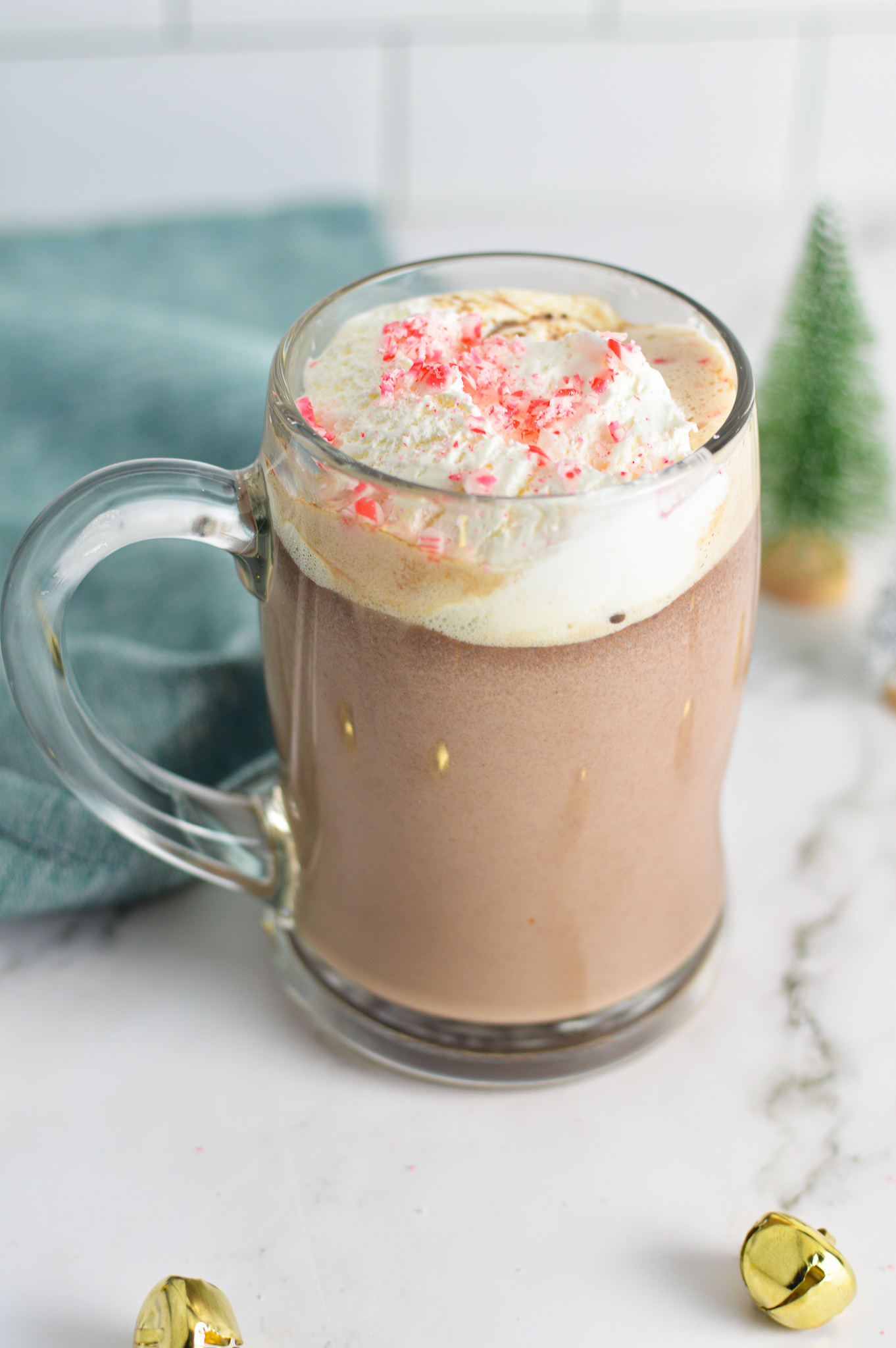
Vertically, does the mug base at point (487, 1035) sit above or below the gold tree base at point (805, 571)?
below

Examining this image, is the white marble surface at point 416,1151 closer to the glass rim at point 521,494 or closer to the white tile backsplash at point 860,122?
the glass rim at point 521,494

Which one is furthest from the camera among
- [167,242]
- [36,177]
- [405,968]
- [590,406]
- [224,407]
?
[36,177]

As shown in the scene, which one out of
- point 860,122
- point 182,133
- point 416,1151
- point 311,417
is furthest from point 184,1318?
point 860,122

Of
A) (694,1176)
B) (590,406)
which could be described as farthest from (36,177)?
(694,1176)

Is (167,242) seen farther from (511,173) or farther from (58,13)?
(511,173)

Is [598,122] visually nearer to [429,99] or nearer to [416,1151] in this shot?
[429,99]

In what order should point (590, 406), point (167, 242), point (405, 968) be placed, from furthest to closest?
point (167, 242), point (405, 968), point (590, 406)

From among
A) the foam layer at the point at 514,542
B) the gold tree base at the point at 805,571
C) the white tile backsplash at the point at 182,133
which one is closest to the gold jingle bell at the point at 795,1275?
the foam layer at the point at 514,542
